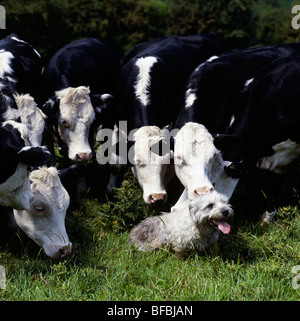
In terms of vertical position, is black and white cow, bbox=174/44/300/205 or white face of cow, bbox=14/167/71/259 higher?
black and white cow, bbox=174/44/300/205

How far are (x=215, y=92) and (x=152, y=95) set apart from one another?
2.78 feet

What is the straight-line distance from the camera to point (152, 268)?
4.86m

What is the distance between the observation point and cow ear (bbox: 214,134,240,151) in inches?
233

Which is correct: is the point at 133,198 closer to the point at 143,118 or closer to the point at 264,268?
the point at 143,118

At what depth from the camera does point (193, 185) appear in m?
5.39

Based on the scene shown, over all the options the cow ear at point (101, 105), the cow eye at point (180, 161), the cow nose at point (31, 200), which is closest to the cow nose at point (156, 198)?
the cow eye at point (180, 161)

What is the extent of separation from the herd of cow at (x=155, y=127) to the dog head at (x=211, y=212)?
1cm

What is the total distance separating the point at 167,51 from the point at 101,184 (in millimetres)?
2370

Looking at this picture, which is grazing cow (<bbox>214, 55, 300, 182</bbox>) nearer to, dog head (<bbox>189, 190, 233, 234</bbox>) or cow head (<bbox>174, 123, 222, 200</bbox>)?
cow head (<bbox>174, 123, 222, 200</bbox>)

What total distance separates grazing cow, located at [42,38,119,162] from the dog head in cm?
208

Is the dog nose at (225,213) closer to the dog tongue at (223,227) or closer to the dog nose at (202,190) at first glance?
the dog tongue at (223,227)

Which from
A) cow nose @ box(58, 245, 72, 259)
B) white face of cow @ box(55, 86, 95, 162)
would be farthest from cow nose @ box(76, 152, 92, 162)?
cow nose @ box(58, 245, 72, 259)

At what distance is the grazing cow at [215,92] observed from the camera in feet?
21.4

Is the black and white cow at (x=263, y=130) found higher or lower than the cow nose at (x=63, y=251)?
higher
